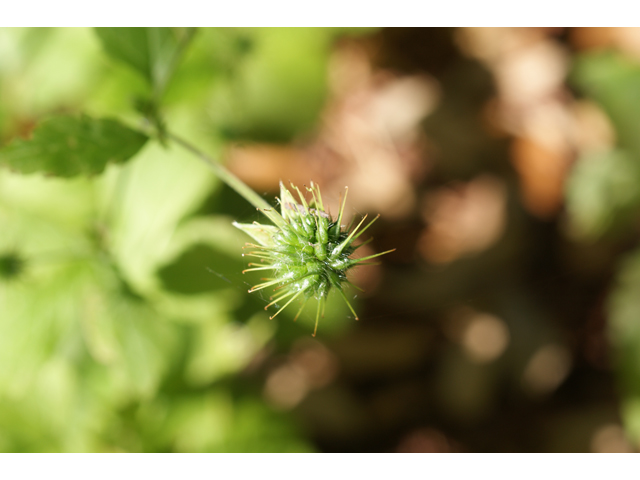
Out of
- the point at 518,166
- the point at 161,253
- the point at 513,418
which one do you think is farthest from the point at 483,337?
the point at 161,253

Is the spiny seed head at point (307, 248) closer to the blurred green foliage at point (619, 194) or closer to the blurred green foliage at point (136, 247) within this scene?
the blurred green foliage at point (136, 247)

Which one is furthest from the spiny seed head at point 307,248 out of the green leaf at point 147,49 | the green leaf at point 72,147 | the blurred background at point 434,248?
the blurred background at point 434,248

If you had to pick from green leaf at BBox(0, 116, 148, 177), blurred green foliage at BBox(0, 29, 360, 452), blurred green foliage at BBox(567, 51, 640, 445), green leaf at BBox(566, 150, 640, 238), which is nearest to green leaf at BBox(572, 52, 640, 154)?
blurred green foliage at BBox(567, 51, 640, 445)

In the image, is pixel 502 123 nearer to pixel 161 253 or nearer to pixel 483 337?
pixel 483 337

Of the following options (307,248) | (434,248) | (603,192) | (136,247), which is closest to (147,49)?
(136,247)

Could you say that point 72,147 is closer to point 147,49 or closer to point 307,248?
point 147,49

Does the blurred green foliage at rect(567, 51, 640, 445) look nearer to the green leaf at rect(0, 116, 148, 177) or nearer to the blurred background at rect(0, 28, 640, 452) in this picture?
the blurred background at rect(0, 28, 640, 452)
